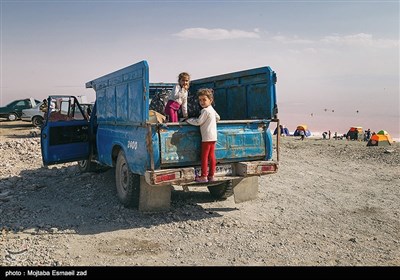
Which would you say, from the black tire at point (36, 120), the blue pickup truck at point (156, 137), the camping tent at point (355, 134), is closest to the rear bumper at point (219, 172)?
the blue pickup truck at point (156, 137)

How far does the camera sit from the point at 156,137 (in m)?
4.96

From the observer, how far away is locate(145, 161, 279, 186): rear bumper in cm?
488

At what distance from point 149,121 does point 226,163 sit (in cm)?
135

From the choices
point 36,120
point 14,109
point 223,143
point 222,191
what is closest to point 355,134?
point 222,191

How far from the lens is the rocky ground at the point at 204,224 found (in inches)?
166

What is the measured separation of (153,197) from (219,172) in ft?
3.52

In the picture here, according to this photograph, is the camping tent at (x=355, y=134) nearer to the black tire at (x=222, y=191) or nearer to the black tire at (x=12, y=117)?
the black tire at (x=222, y=191)

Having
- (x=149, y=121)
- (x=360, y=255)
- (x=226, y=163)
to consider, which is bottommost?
(x=360, y=255)

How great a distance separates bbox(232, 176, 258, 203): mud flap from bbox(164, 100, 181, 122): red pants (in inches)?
58.2

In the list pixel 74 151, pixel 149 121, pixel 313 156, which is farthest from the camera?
pixel 313 156

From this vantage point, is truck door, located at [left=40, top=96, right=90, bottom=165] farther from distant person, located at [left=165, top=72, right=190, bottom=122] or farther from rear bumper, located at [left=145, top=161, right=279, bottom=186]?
rear bumper, located at [left=145, top=161, right=279, bottom=186]

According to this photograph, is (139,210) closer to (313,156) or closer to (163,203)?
(163,203)

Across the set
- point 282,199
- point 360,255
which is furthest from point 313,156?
point 360,255
